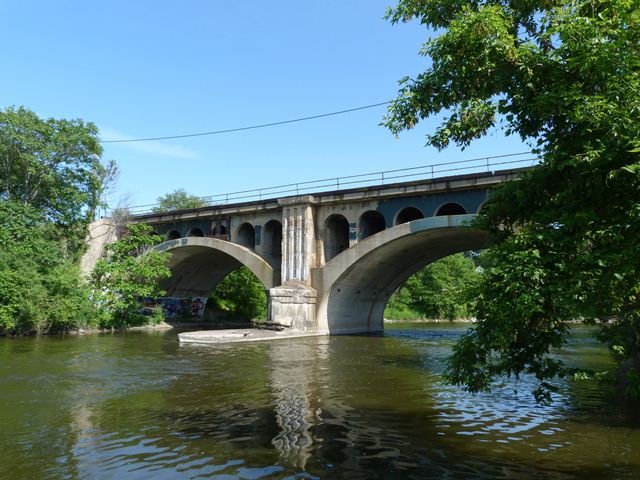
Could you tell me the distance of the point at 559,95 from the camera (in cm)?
775

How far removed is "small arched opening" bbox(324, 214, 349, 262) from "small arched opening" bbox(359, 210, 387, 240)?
81.0 inches

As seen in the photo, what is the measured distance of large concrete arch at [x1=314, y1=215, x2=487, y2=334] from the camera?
30422 millimetres

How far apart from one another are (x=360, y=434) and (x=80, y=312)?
3005 cm

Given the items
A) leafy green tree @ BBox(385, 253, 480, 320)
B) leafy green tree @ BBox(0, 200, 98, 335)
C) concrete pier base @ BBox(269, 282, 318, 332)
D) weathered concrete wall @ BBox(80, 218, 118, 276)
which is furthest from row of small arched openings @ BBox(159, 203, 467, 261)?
leafy green tree @ BBox(385, 253, 480, 320)

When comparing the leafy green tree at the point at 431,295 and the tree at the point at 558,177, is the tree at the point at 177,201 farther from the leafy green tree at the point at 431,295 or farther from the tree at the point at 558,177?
the tree at the point at 558,177

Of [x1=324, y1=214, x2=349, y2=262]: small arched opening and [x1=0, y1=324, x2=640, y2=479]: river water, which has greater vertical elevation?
[x1=324, y1=214, x2=349, y2=262]: small arched opening

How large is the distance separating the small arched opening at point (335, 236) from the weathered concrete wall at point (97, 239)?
788 inches

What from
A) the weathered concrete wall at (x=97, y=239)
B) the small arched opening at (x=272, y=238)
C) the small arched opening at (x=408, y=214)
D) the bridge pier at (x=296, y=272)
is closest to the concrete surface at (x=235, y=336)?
the bridge pier at (x=296, y=272)

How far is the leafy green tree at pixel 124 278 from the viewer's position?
125 feet

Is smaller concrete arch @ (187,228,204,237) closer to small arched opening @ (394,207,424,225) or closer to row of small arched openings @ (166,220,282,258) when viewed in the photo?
row of small arched openings @ (166,220,282,258)

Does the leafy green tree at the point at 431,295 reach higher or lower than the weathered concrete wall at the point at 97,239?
lower

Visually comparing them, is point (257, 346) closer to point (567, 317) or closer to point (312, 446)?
point (312, 446)

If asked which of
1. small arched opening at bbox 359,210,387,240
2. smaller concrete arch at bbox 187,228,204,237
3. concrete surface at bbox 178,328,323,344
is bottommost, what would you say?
concrete surface at bbox 178,328,323,344

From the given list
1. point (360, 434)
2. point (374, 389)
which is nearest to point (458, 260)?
point (374, 389)
